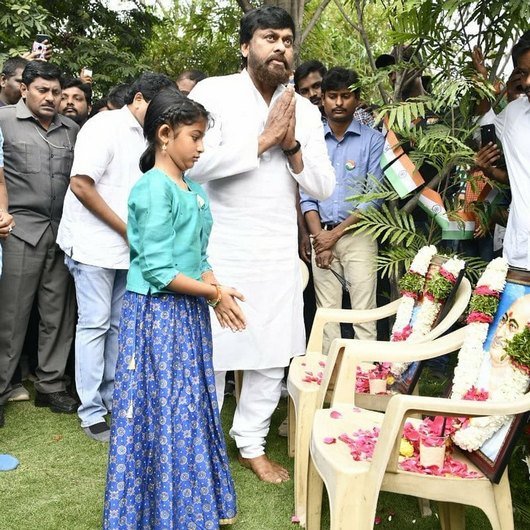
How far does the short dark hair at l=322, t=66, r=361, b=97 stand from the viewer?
458 centimetres

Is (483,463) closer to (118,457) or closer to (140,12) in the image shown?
(118,457)

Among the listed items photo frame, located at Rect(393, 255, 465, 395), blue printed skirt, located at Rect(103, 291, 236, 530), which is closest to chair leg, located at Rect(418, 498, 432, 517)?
photo frame, located at Rect(393, 255, 465, 395)

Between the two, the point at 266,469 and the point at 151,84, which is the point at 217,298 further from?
the point at 151,84

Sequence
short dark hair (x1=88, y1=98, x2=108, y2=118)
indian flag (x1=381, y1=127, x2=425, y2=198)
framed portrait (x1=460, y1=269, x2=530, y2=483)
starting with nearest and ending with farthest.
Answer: framed portrait (x1=460, y1=269, x2=530, y2=483), indian flag (x1=381, y1=127, x2=425, y2=198), short dark hair (x1=88, y1=98, x2=108, y2=118)

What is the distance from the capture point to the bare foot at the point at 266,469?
356cm

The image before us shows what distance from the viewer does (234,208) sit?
349 centimetres

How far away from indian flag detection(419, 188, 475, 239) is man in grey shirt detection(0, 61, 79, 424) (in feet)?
7.22

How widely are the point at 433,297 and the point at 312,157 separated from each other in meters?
0.87

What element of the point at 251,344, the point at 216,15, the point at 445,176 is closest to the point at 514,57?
the point at 445,176

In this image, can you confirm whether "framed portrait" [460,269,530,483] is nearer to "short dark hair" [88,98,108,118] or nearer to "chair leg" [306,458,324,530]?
"chair leg" [306,458,324,530]

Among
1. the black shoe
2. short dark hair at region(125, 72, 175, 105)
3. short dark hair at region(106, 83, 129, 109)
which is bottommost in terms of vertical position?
the black shoe

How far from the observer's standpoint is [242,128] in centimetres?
347

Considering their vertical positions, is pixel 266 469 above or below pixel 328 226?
below

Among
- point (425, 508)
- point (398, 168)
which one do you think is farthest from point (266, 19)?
point (425, 508)
